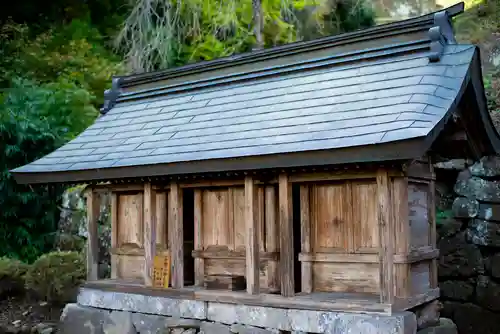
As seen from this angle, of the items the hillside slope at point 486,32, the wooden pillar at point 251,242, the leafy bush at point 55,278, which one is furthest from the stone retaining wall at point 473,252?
the leafy bush at point 55,278

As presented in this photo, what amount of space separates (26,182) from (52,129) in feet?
20.6

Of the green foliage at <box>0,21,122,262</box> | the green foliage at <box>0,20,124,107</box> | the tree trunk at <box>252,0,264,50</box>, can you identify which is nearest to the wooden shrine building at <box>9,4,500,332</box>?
the tree trunk at <box>252,0,264,50</box>

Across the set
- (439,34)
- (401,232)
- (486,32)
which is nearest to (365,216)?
(401,232)

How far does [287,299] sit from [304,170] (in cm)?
148

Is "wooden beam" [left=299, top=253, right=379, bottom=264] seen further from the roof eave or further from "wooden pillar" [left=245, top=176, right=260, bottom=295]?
the roof eave

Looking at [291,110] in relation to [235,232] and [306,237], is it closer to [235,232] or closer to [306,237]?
[306,237]

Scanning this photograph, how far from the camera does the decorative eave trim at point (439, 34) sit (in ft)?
20.6

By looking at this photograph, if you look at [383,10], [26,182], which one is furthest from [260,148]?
[383,10]

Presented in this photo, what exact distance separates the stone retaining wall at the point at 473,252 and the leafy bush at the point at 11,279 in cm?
823

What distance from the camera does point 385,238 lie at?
5.71 metres

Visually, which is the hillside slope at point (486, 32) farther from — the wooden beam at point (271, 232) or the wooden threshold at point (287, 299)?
the wooden threshold at point (287, 299)

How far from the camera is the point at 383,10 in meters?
20.4

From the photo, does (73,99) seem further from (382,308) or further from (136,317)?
(382,308)

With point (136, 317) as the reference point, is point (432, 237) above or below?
above
